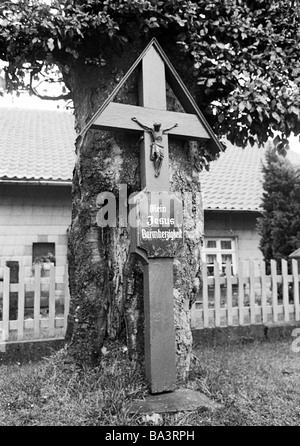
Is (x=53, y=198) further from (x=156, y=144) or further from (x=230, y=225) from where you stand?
(x=156, y=144)

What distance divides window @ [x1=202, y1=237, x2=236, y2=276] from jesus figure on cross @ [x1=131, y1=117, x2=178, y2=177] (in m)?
8.06

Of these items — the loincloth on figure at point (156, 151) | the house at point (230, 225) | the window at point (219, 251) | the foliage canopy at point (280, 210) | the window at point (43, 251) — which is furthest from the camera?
the window at point (219, 251)

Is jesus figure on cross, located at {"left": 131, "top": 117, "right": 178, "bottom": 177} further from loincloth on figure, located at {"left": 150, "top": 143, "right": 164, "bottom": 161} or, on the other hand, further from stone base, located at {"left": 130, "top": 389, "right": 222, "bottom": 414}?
stone base, located at {"left": 130, "top": 389, "right": 222, "bottom": 414}

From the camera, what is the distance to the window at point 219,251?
11.6 meters

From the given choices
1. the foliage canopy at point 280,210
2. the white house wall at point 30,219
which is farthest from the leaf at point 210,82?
the white house wall at point 30,219

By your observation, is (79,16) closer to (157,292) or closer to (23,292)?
(157,292)

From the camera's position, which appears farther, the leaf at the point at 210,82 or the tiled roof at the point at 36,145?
the tiled roof at the point at 36,145

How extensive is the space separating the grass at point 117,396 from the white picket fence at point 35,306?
1.22 m

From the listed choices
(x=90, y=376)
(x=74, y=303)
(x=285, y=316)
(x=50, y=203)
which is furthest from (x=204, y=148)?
(x=50, y=203)

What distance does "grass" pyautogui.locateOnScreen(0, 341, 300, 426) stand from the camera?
3.16m

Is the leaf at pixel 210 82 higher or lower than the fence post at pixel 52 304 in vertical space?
higher

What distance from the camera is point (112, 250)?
3.97 m

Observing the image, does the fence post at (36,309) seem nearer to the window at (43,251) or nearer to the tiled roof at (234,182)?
the window at (43,251)

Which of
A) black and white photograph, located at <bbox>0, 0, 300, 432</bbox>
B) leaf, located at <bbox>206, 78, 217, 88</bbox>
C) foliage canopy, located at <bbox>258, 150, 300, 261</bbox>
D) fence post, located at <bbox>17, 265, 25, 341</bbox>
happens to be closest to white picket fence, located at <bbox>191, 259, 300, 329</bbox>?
black and white photograph, located at <bbox>0, 0, 300, 432</bbox>
